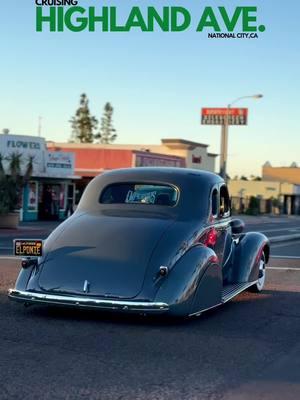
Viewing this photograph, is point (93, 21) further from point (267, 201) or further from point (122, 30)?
point (267, 201)

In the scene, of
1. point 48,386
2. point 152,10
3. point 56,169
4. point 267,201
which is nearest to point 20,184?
point 56,169

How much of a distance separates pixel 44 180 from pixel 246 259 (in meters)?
28.6

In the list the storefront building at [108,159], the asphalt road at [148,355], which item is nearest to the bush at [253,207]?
the storefront building at [108,159]

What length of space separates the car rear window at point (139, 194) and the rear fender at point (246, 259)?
161cm

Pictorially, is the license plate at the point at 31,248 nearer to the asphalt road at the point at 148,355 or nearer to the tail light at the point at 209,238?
the asphalt road at the point at 148,355

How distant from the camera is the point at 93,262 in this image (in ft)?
24.1

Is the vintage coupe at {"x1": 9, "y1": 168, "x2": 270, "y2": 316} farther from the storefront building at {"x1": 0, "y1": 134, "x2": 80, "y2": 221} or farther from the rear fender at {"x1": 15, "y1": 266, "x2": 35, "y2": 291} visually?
the storefront building at {"x1": 0, "y1": 134, "x2": 80, "y2": 221}

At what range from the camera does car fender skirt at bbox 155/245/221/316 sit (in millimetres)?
7016

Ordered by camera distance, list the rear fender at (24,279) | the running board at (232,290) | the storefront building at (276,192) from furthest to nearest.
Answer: the storefront building at (276,192)
the running board at (232,290)
the rear fender at (24,279)

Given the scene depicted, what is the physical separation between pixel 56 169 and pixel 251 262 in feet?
94.0

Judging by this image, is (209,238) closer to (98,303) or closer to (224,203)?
(224,203)

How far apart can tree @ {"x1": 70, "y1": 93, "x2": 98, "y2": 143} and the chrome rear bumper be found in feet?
293

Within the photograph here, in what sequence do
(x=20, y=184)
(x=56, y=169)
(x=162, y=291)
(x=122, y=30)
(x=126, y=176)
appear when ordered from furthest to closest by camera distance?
(x=56, y=169) < (x=20, y=184) < (x=122, y=30) < (x=126, y=176) < (x=162, y=291)

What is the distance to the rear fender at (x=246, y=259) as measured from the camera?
362 inches
